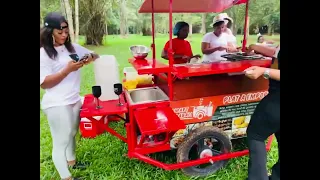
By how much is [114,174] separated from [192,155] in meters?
0.49

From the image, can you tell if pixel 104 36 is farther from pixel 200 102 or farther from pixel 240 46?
pixel 240 46

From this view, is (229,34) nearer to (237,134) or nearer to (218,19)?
(218,19)

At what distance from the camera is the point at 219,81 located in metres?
1.44

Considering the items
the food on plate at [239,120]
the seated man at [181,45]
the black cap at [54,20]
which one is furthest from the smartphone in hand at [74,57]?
the seated man at [181,45]

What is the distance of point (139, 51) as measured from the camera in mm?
1581

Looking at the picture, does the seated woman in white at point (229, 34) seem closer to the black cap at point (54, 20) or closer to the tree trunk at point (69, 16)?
the tree trunk at point (69, 16)

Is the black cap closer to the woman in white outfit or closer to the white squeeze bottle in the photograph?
the woman in white outfit

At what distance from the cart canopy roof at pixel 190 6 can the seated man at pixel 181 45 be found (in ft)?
0.51

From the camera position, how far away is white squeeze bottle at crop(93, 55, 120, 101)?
1.38 metres

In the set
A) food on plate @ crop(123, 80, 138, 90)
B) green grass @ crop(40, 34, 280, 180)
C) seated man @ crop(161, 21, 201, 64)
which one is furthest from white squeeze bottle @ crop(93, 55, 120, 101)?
seated man @ crop(161, 21, 201, 64)

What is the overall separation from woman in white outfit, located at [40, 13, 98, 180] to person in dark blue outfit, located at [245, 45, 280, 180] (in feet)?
2.60
